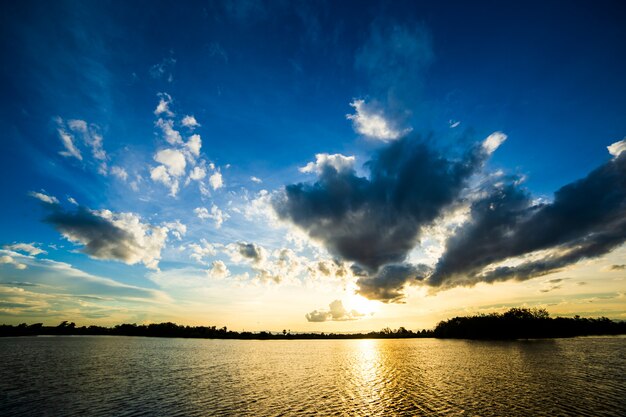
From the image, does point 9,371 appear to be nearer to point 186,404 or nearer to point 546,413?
point 186,404

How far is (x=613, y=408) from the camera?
42.3 metres

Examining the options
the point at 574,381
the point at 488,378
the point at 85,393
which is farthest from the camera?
the point at 488,378

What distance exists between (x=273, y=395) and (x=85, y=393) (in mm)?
31388

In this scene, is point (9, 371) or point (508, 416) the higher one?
point (9, 371)

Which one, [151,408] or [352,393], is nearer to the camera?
[151,408]

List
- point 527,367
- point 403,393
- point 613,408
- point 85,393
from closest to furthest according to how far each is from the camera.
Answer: point 613,408 → point 85,393 → point 403,393 → point 527,367

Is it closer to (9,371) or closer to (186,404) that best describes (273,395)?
(186,404)

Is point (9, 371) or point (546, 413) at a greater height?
point (9, 371)

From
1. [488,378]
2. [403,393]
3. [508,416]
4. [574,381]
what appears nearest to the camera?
[508,416]

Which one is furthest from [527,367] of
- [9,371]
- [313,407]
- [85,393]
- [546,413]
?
[9,371]

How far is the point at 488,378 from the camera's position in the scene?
69250 mm

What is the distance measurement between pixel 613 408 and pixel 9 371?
118720 millimetres

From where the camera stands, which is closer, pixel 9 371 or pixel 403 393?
pixel 403 393

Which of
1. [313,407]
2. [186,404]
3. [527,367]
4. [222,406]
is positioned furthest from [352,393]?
[527,367]
